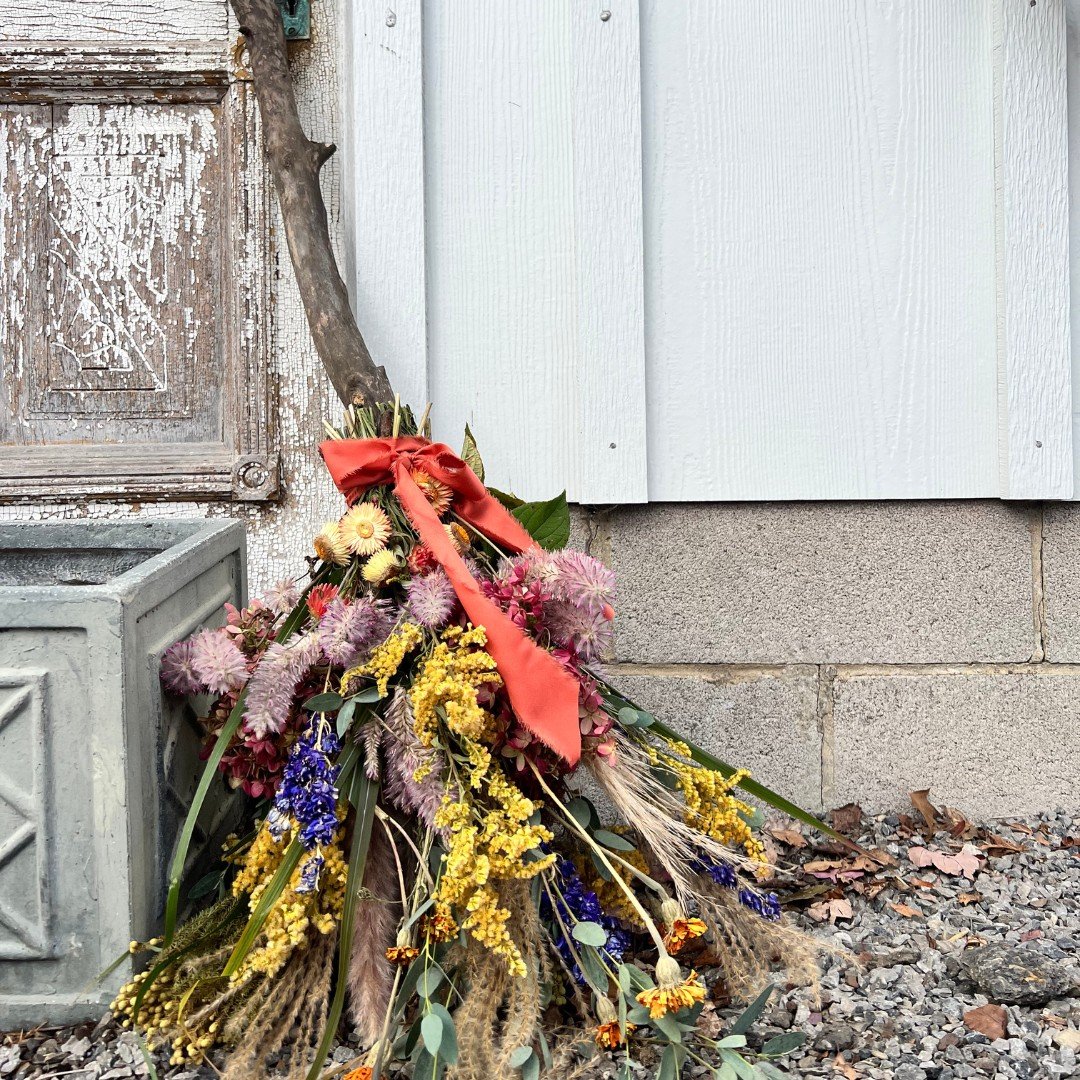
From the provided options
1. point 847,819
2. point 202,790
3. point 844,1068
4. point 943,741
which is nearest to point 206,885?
point 202,790

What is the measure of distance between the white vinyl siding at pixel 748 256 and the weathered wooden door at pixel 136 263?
0.37 metres

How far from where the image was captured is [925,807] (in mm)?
2145

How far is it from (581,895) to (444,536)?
1.87ft

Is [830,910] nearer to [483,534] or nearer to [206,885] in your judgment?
[483,534]

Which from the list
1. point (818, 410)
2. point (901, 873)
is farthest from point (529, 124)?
point (901, 873)

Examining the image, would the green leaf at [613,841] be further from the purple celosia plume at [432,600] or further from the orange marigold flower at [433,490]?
the orange marigold flower at [433,490]

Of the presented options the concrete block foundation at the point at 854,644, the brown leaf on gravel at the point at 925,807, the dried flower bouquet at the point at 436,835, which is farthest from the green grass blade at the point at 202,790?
the brown leaf on gravel at the point at 925,807

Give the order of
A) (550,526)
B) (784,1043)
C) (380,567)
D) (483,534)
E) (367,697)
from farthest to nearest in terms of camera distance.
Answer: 1. (550,526)
2. (483,534)
3. (380,567)
4. (367,697)
5. (784,1043)

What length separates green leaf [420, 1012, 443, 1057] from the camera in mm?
1047

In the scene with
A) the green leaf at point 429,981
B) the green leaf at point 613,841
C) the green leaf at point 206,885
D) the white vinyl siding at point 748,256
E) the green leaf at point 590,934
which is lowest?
the green leaf at point 429,981

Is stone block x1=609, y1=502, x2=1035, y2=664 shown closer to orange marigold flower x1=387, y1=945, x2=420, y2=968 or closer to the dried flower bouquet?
the dried flower bouquet

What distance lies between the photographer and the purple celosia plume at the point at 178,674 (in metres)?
1.43

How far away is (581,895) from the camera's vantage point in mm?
1326

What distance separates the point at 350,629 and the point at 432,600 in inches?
5.1
